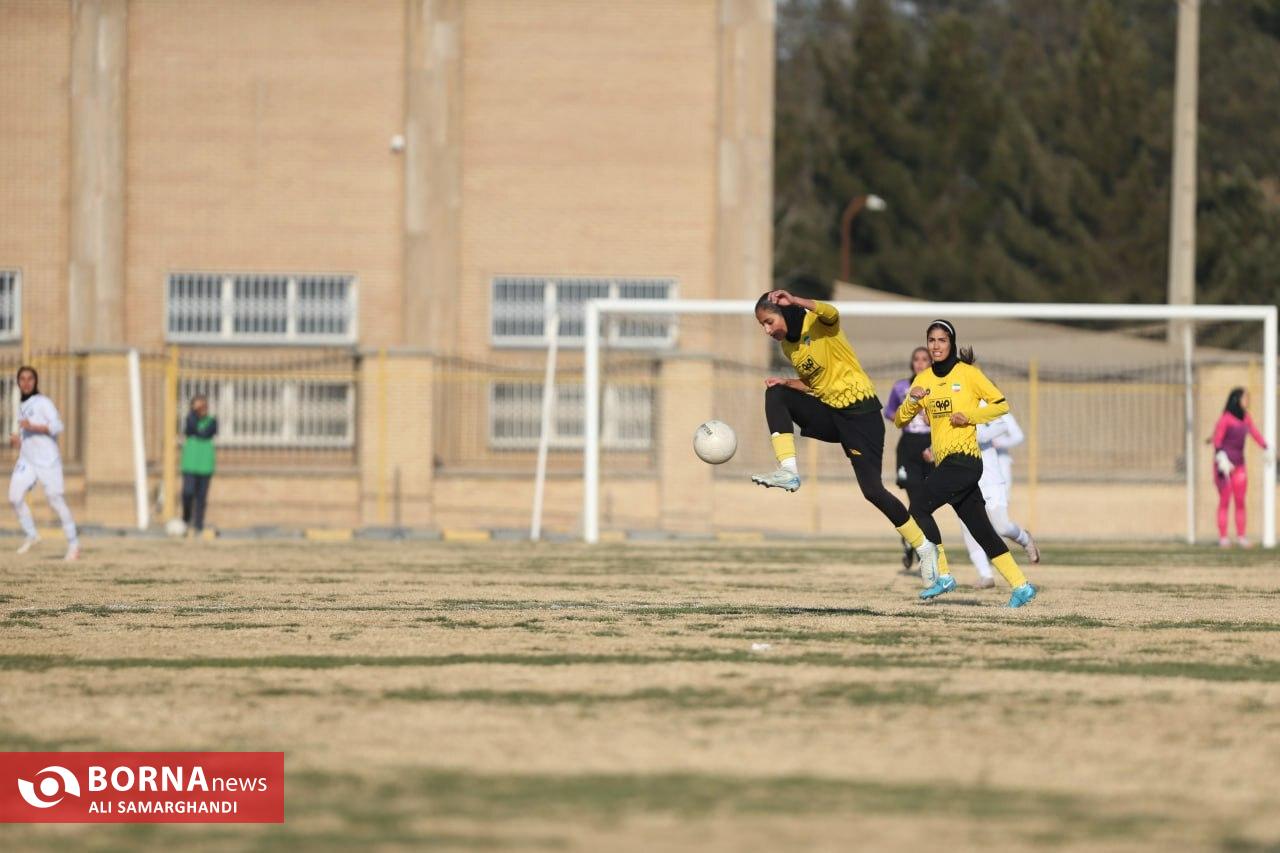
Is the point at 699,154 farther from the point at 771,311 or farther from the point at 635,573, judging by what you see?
the point at 771,311

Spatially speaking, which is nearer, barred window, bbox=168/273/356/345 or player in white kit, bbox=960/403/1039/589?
player in white kit, bbox=960/403/1039/589

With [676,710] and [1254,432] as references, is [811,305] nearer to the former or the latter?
[676,710]

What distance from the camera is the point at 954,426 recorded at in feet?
44.4

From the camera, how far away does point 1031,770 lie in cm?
755

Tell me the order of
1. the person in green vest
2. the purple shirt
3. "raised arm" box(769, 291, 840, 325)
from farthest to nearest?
1. the person in green vest
2. the purple shirt
3. "raised arm" box(769, 291, 840, 325)

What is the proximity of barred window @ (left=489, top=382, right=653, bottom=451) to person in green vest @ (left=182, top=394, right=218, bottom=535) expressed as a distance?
5780 millimetres

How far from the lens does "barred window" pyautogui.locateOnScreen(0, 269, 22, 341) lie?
3325 centimetres

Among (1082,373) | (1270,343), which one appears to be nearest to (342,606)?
(1270,343)

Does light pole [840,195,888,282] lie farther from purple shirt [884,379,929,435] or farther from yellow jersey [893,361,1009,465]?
yellow jersey [893,361,1009,465]

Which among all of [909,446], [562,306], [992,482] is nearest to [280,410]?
[562,306]

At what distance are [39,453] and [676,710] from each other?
12.8m

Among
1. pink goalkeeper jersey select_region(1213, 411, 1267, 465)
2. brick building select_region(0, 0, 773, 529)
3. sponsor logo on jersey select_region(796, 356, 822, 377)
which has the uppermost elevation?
brick building select_region(0, 0, 773, 529)

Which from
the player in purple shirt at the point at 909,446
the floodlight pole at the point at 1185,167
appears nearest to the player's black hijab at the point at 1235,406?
the floodlight pole at the point at 1185,167

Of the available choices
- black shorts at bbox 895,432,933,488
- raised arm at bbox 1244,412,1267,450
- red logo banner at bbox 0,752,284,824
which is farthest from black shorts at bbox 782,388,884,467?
raised arm at bbox 1244,412,1267,450
